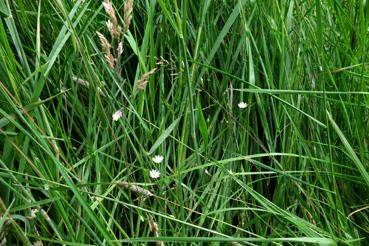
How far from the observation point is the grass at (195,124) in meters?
1.16

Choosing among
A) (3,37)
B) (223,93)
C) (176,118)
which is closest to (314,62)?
(223,93)

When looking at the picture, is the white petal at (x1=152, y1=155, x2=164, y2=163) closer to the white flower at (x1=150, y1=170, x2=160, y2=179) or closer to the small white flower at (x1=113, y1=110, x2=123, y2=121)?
the white flower at (x1=150, y1=170, x2=160, y2=179)

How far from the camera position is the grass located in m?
1.16

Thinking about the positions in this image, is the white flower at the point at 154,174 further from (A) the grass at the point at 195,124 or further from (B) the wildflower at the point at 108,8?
(B) the wildflower at the point at 108,8

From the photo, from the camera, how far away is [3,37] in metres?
1.21

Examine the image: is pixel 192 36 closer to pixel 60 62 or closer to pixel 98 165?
pixel 60 62

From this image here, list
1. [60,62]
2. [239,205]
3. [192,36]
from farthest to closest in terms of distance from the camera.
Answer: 1. [192,36]
2. [60,62]
3. [239,205]

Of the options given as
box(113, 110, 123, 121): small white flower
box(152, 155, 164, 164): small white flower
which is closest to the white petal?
box(152, 155, 164, 164): small white flower

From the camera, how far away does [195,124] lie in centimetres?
140

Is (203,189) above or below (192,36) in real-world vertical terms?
below

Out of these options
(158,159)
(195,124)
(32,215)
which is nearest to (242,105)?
(195,124)

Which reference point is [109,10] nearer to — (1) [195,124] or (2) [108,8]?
(2) [108,8]

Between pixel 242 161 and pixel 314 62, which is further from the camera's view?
pixel 314 62

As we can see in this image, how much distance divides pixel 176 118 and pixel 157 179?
0.17 metres
